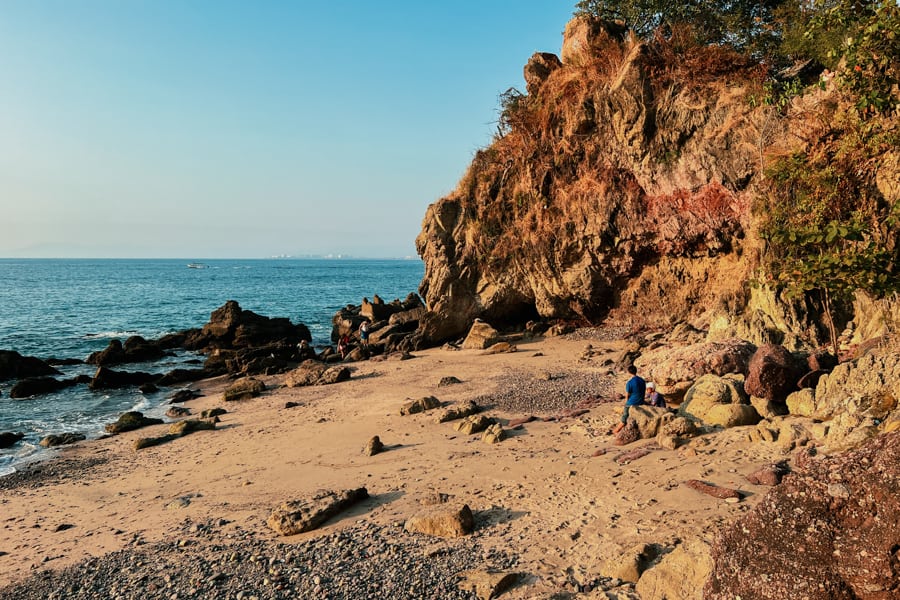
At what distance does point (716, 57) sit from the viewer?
19656mm

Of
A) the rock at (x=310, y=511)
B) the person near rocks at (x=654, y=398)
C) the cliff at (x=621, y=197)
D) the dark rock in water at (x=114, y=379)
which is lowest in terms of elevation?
the dark rock in water at (x=114, y=379)

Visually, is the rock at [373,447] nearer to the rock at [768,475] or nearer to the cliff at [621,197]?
the rock at [768,475]

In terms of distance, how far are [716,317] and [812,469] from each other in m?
14.5

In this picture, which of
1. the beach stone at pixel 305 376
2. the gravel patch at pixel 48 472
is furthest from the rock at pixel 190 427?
the beach stone at pixel 305 376

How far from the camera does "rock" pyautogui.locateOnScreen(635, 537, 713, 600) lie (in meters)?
5.39

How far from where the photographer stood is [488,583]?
6359 millimetres

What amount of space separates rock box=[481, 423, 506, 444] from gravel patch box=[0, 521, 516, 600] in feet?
12.5

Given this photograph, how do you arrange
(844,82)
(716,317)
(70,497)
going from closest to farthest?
(844,82)
(70,497)
(716,317)

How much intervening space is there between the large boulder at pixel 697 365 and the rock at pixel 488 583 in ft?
25.5

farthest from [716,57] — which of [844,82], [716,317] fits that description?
[844,82]

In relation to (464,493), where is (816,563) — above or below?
above

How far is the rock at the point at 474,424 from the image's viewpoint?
12.5 meters

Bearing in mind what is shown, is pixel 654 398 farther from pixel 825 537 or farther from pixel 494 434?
pixel 825 537

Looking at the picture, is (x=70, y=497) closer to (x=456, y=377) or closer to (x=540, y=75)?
(x=456, y=377)
